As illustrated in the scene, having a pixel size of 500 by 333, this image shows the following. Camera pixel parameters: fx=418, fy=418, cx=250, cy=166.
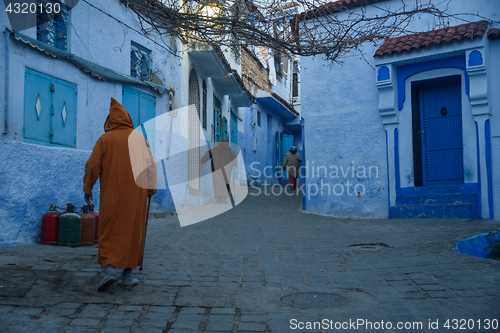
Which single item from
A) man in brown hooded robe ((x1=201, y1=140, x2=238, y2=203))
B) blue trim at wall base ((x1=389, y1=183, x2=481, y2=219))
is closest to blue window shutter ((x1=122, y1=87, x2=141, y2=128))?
man in brown hooded robe ((x1=201, y1=140, x2=238, y2=203))

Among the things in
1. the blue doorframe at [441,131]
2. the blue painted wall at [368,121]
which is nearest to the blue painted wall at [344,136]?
the blue painted wall at [368,121]

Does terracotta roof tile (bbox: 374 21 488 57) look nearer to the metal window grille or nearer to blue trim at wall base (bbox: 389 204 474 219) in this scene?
blue trim at wall base (bbox: 389 204 474 219)

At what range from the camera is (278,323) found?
3.23m

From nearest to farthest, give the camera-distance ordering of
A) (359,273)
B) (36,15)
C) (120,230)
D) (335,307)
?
(335,307)
(120,230)
(359,273)
(36,15)

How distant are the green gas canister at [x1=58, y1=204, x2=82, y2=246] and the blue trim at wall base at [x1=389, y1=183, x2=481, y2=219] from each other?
6.69m

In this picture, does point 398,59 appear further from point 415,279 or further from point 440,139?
point 415,279

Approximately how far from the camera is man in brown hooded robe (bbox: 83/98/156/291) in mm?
4008

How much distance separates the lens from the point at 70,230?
605 centimetres

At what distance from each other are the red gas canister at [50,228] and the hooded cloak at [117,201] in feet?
7.96

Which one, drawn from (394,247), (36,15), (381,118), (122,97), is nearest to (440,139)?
(381,118)

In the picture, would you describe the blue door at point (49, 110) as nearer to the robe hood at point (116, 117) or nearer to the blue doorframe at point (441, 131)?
the robe hood at point (116, 117)

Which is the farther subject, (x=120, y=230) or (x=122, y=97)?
(x=122, y=97)

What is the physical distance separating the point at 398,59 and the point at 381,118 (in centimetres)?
137

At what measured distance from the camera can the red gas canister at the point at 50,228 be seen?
6086mm
